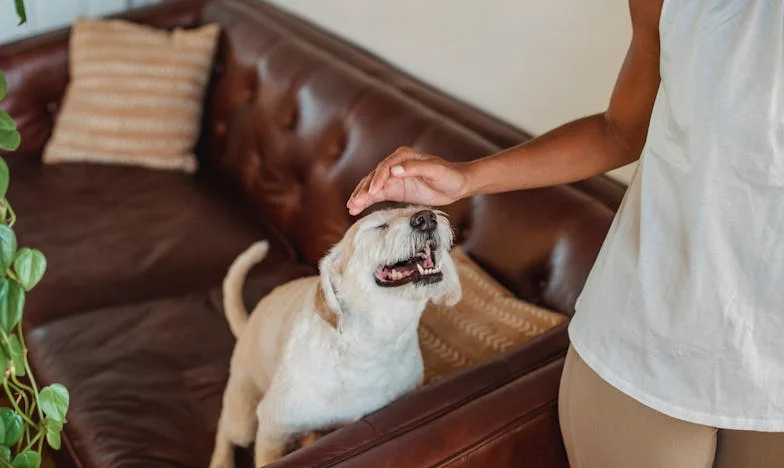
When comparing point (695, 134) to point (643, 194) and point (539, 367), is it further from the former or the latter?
point (539, 367)

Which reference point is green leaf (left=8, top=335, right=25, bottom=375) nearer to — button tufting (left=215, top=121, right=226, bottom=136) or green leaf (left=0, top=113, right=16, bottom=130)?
green leaf (left=0, top=113, right=16, bottom=130)

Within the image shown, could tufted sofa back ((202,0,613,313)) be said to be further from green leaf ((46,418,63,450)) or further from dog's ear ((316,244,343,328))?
green leaf ((46,418,63,450))

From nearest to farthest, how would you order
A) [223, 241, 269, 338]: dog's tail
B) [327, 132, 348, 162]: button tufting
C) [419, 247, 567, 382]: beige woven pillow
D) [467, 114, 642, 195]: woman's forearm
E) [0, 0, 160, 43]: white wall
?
1. [467, 114, 642, 195]: woman's forearm
2. [419, 247, 567, 382]: beige woven pillow
3. [223, 241, 269, 338]: dog's tail
4. [327, 132, 348, 162]: button tufting
5. [0, 0, 160, 43]: white wall

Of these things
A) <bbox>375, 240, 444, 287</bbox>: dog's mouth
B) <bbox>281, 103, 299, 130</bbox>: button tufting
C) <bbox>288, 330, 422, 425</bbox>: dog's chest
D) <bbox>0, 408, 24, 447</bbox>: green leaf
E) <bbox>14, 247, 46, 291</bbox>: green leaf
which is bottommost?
<bbox>288, 330, 422, 425</bbox>: dog's chest

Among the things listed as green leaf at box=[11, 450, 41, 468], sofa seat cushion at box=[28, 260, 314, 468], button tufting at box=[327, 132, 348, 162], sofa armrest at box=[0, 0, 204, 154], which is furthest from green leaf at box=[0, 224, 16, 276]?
sofa armrest at box=[0, 0, 204, 154]

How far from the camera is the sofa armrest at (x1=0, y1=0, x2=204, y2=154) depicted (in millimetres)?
2557

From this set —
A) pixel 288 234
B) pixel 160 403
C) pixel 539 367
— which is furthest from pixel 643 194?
pixel 288 234

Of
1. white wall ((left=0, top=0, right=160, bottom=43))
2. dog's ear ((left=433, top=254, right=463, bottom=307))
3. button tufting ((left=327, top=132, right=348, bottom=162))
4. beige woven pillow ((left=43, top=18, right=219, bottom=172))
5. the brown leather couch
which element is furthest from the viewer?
white wall ((left=0, top=0, right=160, bottom=43))

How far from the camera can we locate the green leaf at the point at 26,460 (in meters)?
1.07

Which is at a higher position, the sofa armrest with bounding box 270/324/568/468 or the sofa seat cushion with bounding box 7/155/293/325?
the sofa armrest with bounding box 270/324/568/468

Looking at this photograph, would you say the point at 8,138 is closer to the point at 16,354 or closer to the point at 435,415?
the point at 16,354

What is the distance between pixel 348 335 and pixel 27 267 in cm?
51

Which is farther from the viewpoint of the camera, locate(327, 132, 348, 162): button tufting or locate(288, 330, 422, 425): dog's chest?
locate(327, 132, 348, 162): button tufting

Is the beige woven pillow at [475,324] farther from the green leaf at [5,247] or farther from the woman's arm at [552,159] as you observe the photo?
the green leaf at [5,247]
